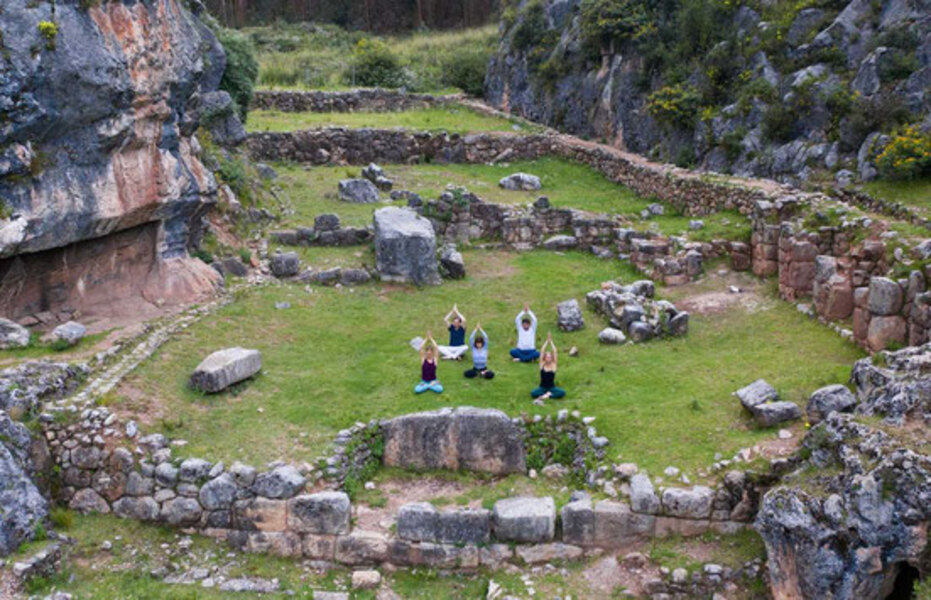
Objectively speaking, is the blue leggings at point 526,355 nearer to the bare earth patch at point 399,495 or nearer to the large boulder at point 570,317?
the large boulder at point 570,317

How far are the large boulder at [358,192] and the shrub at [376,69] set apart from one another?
1905 cm

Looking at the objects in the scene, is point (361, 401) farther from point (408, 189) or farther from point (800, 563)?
point (408, 189)

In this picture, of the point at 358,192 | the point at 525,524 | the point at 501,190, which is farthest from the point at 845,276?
the point at 358,192

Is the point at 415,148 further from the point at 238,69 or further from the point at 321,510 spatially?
the point at 321,510

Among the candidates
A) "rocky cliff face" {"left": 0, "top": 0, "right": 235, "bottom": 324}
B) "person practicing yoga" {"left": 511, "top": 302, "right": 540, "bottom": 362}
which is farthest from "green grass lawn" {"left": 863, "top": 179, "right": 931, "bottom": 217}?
"rocky cliff face" {"left": 0, "top": 0, "right": 235, "bottom": 324}

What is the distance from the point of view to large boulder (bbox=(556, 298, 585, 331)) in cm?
1662

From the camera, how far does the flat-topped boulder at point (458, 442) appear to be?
11.9 metres

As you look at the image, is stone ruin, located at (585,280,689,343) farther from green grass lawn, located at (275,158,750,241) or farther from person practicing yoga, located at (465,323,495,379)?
green grass lawn, located at (275,158,750,241)

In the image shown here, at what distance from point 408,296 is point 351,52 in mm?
34205

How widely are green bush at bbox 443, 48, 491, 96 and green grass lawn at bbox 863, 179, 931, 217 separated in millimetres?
28356

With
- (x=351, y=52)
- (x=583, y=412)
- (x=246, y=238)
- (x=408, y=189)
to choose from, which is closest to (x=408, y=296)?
(x=246, y=238)

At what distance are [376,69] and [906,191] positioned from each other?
1255 inches

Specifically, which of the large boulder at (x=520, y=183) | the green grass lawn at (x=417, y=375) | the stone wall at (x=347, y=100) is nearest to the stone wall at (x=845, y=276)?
the green grass lawn at (x=417, y=375)

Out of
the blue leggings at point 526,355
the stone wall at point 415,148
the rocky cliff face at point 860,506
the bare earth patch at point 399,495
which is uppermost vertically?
the stone wall at point 415,148
